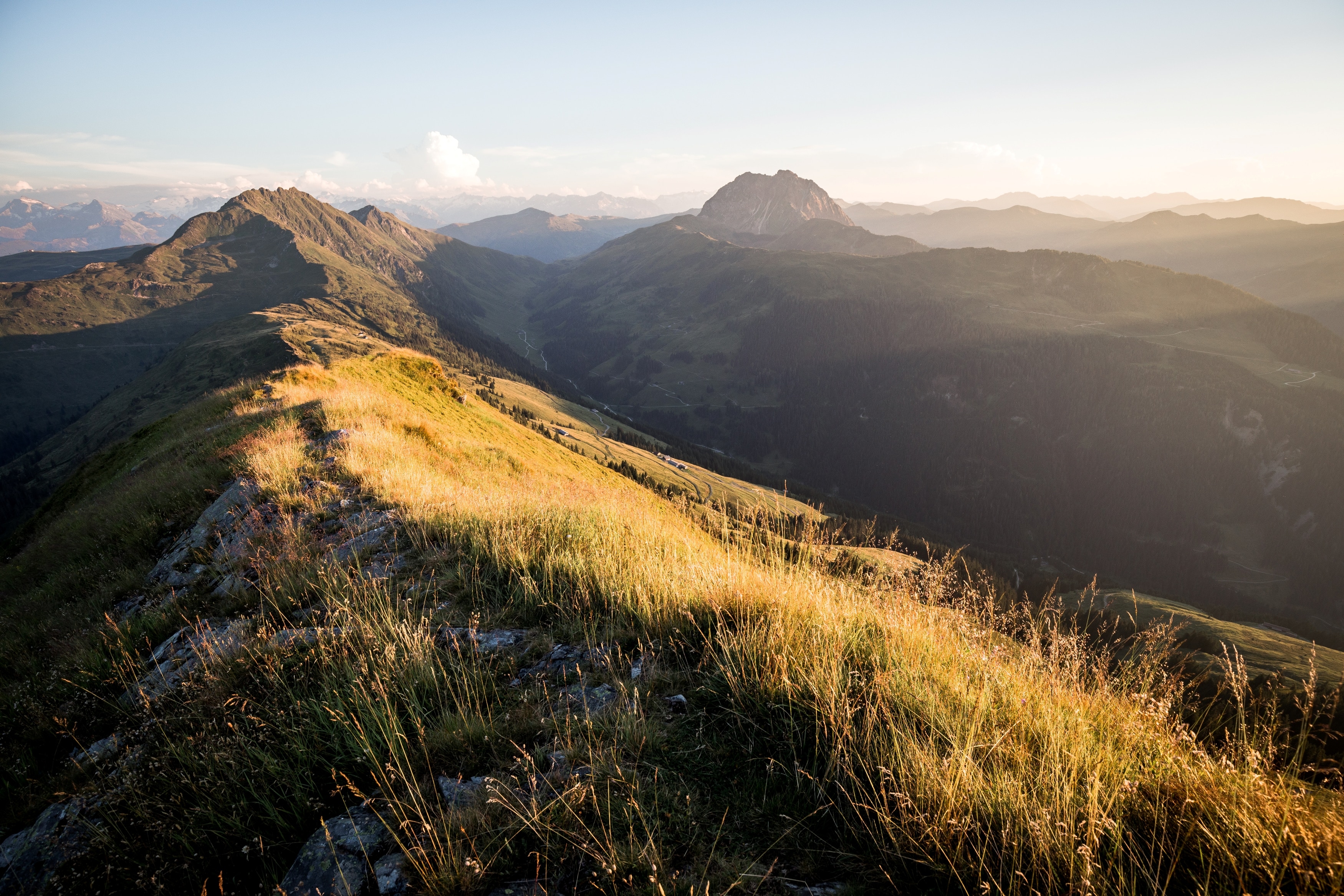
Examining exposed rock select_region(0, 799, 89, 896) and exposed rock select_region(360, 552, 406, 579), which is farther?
Result: exposed rock select_region(360, 552, 406, 579)

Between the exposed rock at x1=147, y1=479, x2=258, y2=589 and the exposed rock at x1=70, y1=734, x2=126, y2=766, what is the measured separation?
4162 millimetres

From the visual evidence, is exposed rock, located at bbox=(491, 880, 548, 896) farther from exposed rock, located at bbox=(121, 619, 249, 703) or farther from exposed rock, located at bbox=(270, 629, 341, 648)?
exposed rock, located at bbox=(121, 619, 249, 703)

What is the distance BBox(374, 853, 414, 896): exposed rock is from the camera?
315 cm

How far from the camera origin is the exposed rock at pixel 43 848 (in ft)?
12.3

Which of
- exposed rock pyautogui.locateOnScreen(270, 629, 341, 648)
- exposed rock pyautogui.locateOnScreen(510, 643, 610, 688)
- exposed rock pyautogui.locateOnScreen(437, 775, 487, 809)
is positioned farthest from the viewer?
exposed rock pyautogui.locateOnScreen(270, 629, 341, 648)

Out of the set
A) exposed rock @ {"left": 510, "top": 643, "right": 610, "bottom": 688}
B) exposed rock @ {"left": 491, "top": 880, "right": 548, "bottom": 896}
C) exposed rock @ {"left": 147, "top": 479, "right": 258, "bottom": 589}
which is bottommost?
exposed rock @ {"left": 147, "top": 479, "right": 258, "bottom": 589}

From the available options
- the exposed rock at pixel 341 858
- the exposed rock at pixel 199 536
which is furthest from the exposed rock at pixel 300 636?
the exposed rock at pixel 199 536

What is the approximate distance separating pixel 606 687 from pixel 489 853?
181 cm

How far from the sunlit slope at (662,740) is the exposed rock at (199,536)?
1.53 metres

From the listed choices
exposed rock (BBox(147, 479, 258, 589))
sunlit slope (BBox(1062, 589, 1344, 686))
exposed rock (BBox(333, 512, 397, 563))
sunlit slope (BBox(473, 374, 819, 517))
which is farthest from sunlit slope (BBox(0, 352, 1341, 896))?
sunlit slope (BBox(1062, 589, 1344, 686))

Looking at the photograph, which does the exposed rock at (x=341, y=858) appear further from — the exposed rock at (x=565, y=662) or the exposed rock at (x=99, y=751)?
the exposed rock at (x=99, y=751)

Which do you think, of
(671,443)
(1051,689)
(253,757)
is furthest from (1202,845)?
(671,443)

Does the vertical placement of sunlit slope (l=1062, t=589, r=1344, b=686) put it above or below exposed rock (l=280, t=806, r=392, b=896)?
below

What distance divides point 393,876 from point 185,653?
5050 millimetres
